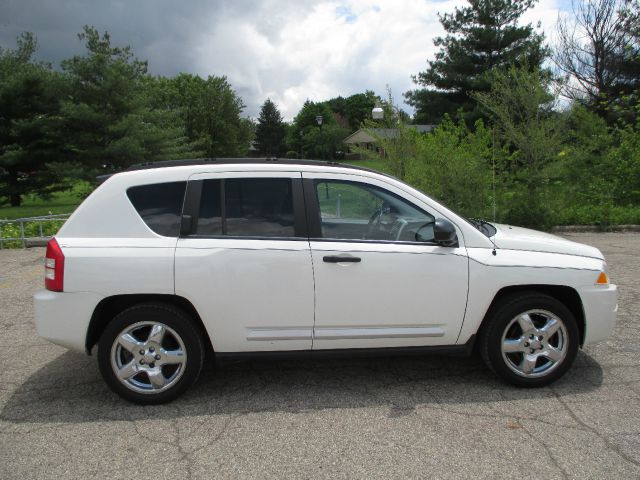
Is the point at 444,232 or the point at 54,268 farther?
the point at 444,232

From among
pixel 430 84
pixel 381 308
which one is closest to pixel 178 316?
pixel 381 308

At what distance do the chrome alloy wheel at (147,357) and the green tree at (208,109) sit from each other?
4145cm

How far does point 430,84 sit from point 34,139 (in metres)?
21.3

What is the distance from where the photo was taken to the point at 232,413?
11.5ft

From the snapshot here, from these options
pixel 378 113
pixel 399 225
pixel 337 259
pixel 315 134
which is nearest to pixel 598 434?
pixel 399 225

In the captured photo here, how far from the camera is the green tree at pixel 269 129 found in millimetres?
105375

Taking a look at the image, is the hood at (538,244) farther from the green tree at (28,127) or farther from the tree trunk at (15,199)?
the tree trunk at (15,199)

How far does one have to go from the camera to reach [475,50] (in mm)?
28047

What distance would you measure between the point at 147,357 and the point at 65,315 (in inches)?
24.9

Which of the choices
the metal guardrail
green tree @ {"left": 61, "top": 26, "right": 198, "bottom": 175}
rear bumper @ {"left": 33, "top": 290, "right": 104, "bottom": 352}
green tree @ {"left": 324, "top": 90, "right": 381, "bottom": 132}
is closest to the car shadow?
rear bumper @ {"left": 33, "top": 290, "right": 104, "bottom": 352}

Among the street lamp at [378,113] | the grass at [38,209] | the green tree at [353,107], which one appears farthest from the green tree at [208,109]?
the green tree at [353,107]

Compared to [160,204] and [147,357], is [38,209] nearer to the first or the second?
[160,204]

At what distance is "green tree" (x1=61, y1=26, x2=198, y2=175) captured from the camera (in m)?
19.2

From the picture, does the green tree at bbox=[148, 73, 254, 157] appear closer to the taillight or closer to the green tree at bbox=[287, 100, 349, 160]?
the green tree at bbox=[287, 100, 349, 160]
